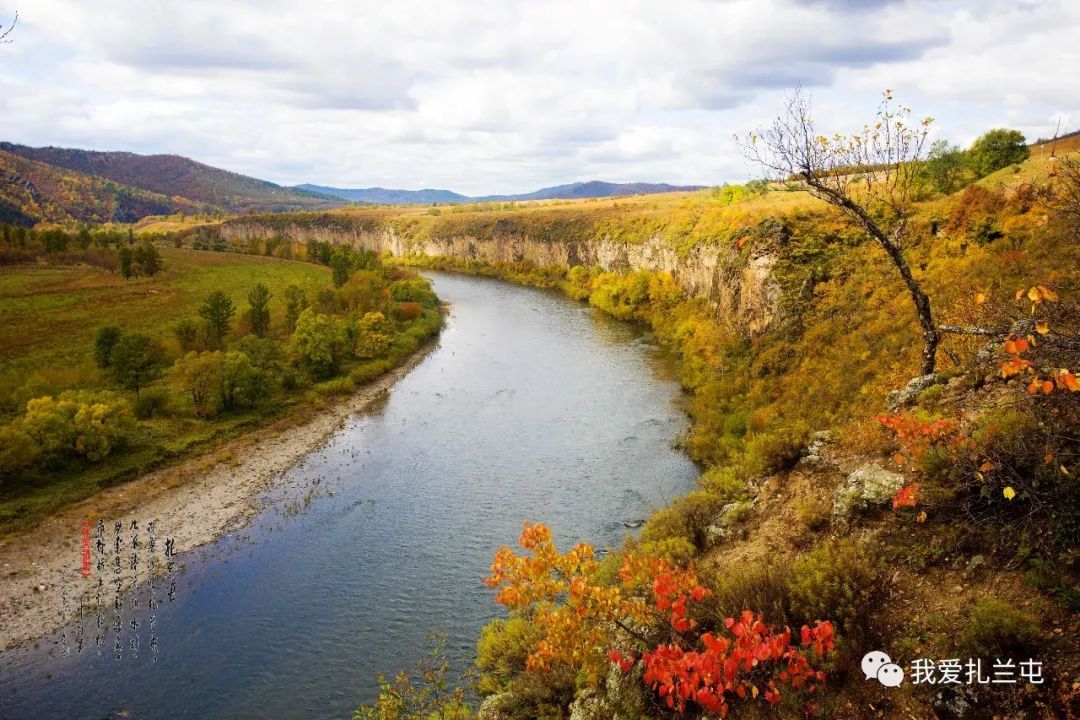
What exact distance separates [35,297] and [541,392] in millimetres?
56915

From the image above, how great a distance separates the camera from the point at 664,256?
232 ft

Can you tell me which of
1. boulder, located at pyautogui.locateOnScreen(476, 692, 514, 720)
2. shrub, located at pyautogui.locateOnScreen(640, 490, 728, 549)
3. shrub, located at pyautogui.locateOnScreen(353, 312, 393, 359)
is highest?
shrub, located at pyautogui.locateOnScreen(353, 312, 393, 359)

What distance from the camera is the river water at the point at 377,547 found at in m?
17.6

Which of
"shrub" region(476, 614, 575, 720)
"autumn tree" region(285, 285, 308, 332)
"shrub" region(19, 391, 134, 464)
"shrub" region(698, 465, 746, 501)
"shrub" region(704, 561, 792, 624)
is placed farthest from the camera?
"autumn tree" region(285, 285, 308, 332)

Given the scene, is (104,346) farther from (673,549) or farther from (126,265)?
(126,265)

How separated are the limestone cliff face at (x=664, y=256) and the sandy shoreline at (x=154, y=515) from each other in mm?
28570

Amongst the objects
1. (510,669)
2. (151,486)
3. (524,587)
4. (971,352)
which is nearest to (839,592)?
(524,587)

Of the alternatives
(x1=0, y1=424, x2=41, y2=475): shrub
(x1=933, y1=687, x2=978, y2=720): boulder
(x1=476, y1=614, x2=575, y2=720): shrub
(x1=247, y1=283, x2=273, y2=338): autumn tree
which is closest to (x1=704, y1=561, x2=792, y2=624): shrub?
(x1=933, y1=687, x2=978, y2=720): boulder

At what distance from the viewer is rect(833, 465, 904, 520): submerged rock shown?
13586 millimetres

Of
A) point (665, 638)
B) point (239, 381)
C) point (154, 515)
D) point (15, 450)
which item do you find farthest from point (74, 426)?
point (665, 638)

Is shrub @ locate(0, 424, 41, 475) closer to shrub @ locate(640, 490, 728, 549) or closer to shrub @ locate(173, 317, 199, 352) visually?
shrub @ locate(173, 317, 199, 352)

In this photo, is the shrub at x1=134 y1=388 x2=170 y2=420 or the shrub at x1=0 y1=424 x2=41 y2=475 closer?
the shrub at x1=0 y1=424 x2=41 y2=475

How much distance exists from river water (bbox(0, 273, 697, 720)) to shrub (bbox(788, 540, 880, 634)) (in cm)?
1063

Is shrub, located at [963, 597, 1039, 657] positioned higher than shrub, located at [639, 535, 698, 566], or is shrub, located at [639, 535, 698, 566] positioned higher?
shrub, located at [963, 597, 1039, 657]
